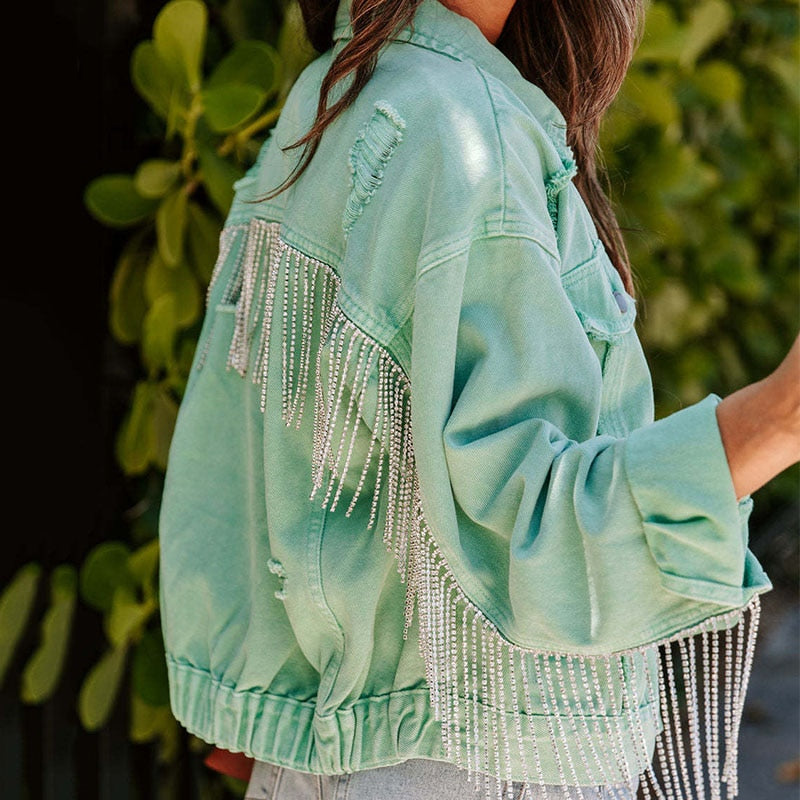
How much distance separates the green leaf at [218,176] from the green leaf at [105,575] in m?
0.54

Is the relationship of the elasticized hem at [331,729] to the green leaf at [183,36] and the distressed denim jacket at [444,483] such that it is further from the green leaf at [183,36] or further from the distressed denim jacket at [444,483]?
the green leaf at [183,36]

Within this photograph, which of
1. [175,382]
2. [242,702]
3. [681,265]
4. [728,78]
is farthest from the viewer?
[681,265]

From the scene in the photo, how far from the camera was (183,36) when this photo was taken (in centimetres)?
158

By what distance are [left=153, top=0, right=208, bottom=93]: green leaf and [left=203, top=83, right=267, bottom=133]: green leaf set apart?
0.17 ft

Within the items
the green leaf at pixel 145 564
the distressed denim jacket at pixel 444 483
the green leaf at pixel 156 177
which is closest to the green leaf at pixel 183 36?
the green leaf at pixel 156 177

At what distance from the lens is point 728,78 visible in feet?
8.36

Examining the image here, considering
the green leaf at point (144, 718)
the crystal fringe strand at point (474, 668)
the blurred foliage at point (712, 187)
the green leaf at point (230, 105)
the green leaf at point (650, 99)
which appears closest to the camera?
the crystal fringe strand at point (474, 668)

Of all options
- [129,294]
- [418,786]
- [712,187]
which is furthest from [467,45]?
[712,187]

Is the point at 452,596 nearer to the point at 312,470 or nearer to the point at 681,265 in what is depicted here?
the point at 312,470

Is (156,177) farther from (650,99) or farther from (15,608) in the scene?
(650,99)

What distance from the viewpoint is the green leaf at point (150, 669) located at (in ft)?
6.00

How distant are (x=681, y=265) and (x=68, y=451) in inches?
59.7

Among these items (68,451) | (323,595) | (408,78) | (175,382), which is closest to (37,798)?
(68,451)

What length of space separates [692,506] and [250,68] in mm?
1119
